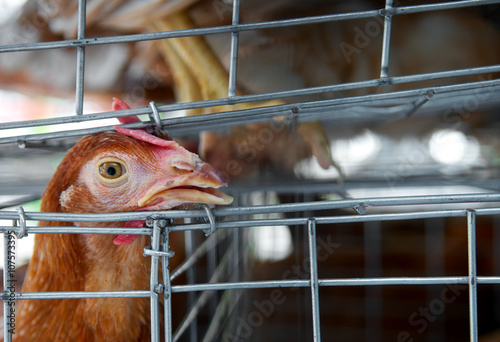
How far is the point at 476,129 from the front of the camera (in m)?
1.10

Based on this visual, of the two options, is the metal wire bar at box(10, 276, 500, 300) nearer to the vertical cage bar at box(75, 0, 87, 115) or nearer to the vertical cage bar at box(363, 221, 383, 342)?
the vertical cage bar at box(75, 0, 87, 115)

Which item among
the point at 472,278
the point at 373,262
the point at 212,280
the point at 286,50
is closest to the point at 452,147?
the point at 373,262

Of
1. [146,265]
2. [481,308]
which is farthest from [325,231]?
[146,265]

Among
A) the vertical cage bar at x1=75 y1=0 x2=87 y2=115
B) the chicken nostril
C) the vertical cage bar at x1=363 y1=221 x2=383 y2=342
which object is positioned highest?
the vertical cage bar at x1=75 y1=0 x2=87 y2=115

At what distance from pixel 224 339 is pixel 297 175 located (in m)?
0.44

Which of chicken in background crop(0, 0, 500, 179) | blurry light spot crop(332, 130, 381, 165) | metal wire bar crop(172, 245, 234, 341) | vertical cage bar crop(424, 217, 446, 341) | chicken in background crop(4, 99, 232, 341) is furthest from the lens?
blurry light spot crop(332, 130, 381, 165)

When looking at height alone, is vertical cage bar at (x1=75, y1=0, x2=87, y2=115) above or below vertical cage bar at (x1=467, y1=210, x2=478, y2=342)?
above

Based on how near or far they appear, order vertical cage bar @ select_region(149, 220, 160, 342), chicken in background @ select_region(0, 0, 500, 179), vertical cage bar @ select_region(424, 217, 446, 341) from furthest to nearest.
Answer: vertical cage bar @ select_region(424, 217, 446, 341) → chicken in background @ select_region(0, 0, 500, 179) → vertical cage bar @ select_region(149, 220, 160, 342)

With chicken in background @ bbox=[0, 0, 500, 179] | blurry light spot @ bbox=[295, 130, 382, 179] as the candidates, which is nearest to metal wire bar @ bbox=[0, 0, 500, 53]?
chicken in background @ bbox=[0, 0, 500, 179]

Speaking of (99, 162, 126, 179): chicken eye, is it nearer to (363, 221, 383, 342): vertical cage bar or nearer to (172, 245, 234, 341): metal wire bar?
(172, 245, 234, 341): metal wire bar

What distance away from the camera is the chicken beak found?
13.4 inches

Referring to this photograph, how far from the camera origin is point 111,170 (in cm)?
40

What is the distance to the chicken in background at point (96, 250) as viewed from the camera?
388 millimetres

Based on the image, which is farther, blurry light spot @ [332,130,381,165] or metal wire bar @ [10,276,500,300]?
blurry light spot @ [332,130,381,165]
